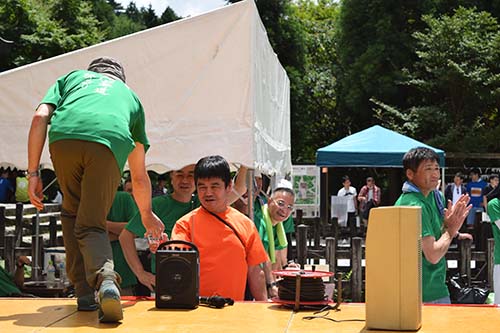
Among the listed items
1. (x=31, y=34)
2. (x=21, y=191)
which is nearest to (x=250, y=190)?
(x=21, y=191)

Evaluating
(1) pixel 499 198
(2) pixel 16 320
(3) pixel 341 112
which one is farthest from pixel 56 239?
(3) pixel 341 112

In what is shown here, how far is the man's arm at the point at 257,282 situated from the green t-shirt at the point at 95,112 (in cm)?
105

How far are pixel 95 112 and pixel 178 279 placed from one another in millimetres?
866

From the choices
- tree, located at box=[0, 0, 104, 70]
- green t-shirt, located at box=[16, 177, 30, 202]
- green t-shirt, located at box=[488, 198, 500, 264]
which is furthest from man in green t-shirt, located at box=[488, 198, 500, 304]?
tree, located at box=[0, 0, 104, 70]

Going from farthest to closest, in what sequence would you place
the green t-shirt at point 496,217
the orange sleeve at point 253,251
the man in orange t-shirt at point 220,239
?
the green t-shirt at point 496,217 → the orange sleeve at point 253,251 → the man in orange t-shirt at point 220,239

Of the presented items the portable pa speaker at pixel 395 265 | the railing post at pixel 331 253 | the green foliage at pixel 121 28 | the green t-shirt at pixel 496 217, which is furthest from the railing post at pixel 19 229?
the green foliage at pixel 121 28

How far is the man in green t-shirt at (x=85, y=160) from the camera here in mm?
3812

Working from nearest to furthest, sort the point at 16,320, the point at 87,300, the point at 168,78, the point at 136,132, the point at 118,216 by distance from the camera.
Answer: the point at 16,320, the point at 87,300, the point at 136,132, the point at 118,216, the point at 168,78

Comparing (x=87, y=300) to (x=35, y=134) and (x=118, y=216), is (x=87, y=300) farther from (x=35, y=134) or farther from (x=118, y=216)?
(x=118, y=216)

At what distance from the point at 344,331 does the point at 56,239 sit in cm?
940

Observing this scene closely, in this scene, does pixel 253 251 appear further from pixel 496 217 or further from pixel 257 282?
pixel 496 217

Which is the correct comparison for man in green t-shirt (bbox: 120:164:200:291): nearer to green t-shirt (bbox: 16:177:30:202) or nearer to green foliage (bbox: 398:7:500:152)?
green t-shirt (bbox: 16:177:30:202)

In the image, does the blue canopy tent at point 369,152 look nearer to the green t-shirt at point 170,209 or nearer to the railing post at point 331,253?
the railing post at point 331,253

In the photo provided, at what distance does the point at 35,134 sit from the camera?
3.92 metres
